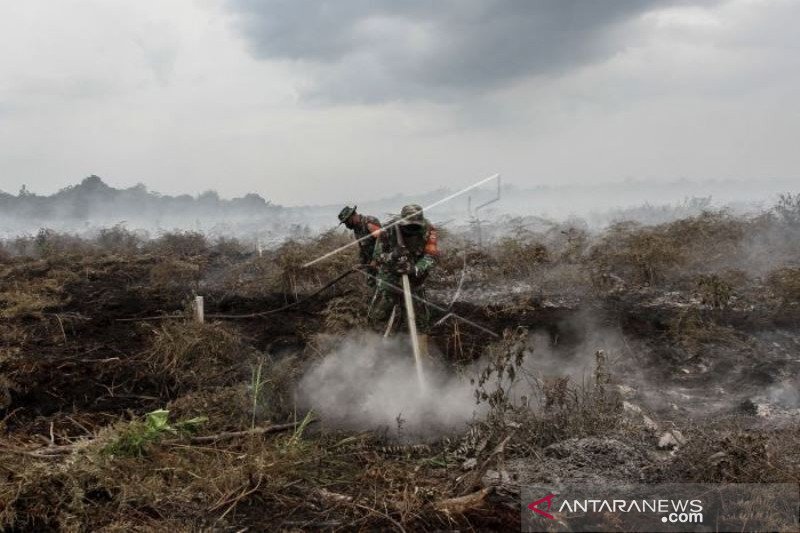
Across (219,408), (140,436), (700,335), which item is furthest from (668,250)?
(140,436)

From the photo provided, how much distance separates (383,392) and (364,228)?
188 cm

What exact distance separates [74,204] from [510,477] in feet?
128

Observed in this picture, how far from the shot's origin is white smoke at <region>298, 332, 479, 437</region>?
494 cm

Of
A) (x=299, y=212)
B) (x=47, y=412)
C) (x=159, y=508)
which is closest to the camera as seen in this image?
(x=159, y=508)

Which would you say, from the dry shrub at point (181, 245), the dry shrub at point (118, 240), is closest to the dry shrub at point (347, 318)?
the dry shrub at point (181, 245)

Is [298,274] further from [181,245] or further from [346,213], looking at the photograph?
[181,245]

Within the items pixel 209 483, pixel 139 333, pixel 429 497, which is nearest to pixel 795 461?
pixel 429 497

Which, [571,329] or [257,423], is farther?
[571,329]

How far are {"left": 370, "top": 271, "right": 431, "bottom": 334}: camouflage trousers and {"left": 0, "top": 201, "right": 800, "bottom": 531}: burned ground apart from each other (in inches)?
20.8

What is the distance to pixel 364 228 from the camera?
21.2ft

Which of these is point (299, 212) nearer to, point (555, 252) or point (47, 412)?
point (555, 252)

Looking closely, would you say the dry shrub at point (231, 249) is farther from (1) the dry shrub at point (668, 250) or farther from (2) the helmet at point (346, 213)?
(2) the helmet at point (346, 213)

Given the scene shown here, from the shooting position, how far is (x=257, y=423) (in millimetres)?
4898

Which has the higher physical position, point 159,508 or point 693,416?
point 159,508
